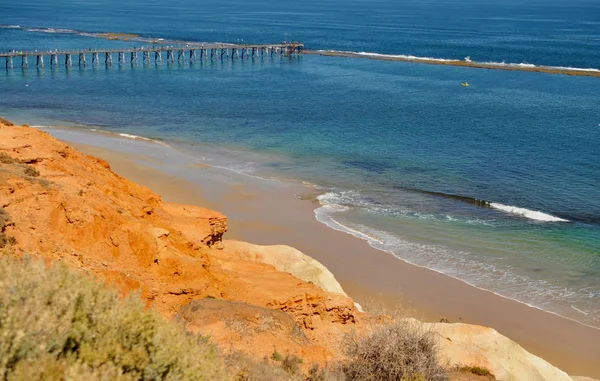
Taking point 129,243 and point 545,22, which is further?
point 545,22

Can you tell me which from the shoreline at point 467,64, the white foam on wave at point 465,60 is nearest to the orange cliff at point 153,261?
the shoreline at point 467,64

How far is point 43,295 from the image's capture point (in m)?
7.73

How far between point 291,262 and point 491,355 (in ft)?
25.2

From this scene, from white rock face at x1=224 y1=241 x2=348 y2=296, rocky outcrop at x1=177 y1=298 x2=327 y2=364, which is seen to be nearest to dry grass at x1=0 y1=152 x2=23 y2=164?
rocky outcrop at x1=177 y1=298 x2=327 y2=364

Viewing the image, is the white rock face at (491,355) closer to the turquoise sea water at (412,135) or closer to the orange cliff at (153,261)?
the orange cliff at (153,261)

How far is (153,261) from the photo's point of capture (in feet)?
50.8

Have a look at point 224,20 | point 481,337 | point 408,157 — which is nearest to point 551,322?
point 481,337

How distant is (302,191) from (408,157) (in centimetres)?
1009

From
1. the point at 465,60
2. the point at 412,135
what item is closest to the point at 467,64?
the point at 465,60

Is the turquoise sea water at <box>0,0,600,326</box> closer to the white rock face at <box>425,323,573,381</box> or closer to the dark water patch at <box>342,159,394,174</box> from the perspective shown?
the dark water patch at <box>342,159,394,174</box>

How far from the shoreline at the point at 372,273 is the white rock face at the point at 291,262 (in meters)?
1.72

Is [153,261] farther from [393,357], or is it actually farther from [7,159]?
[393,357]

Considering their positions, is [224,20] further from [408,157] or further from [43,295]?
[43,295]

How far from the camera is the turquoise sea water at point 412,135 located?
89.8 ft
